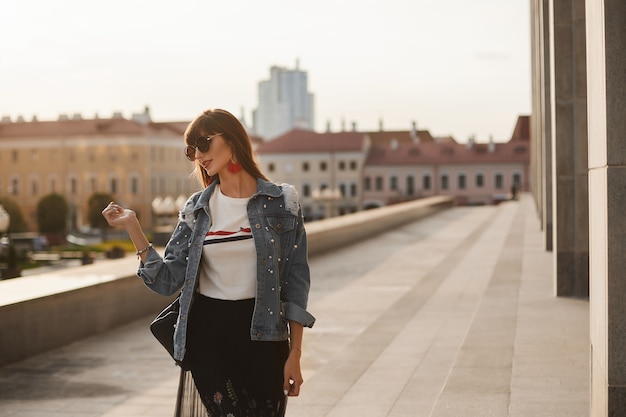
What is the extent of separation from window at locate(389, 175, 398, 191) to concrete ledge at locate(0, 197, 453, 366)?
93.7 meters

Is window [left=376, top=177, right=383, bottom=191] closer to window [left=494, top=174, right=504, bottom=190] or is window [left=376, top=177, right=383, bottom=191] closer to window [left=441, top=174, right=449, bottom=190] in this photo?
window [left=441, top=174, right=449, bottom=190]

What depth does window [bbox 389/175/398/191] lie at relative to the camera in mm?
104938

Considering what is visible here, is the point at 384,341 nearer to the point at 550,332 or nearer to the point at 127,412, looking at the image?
the point at 550,332

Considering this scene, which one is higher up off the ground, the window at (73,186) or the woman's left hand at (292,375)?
the window at (73,186)

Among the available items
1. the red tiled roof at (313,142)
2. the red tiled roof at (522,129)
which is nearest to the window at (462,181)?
the red tiled roof at (522,129)

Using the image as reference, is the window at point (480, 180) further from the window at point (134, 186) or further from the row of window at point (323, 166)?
the window at point (134, 186)

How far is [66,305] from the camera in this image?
8688 mm

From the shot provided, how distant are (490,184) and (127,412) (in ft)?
325

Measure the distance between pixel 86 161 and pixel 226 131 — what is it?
99.2 meters

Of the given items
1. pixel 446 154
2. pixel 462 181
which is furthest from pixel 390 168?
pixel 462 181

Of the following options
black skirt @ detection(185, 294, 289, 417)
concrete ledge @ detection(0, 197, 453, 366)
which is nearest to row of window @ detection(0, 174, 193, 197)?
concrete ledge @ detection(0, 197, 453, 366)

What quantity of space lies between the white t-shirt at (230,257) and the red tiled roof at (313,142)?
103m

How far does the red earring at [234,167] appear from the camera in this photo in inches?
139

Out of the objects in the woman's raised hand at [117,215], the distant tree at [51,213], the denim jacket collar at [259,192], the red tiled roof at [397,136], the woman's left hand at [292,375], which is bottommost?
the distant tree at [51,213]
